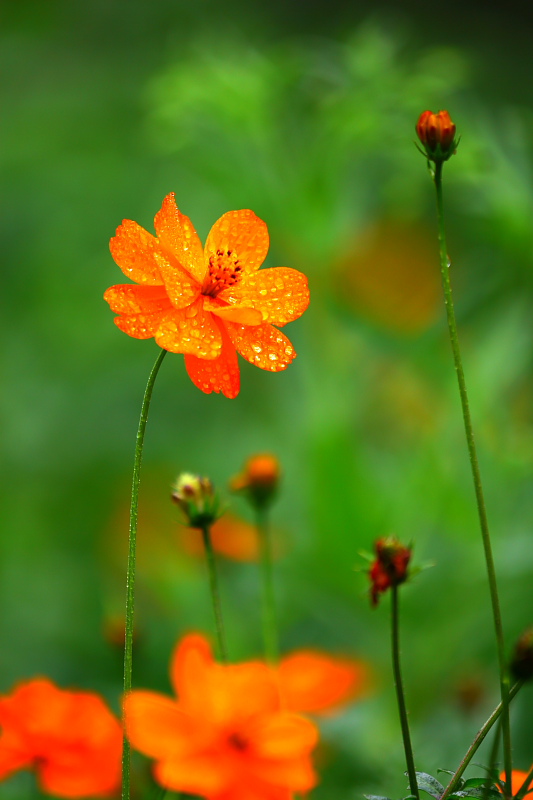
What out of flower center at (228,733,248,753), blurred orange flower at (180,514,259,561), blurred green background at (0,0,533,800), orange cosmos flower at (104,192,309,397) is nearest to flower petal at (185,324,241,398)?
orange cosmos flower at (104,192,309,397)

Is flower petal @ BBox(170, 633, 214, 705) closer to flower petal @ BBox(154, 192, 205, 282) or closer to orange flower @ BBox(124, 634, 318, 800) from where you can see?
orange flower @ BBox(124, 634, 318, 800)

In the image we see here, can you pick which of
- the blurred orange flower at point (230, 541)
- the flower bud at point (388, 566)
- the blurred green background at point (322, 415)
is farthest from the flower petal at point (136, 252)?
A: the blurred orange flower at point (230, 541)

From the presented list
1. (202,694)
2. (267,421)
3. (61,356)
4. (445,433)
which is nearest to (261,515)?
(202,694)

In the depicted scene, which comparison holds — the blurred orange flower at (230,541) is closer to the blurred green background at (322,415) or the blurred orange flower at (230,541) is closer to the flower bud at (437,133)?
the blurred green background at (322,415)

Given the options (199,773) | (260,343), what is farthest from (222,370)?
(199,773)

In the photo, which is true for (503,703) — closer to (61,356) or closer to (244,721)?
(244,721)

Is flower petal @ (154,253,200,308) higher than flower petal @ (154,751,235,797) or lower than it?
higher
